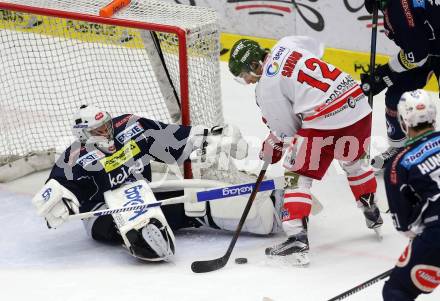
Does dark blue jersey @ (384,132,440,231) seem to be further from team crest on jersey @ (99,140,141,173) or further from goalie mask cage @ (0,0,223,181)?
goalie mask cage @ (0,0,223,181)

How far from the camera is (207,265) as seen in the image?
3.96 meters

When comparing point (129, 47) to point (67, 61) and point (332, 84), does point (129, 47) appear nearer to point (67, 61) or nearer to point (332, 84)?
point (67, 61)

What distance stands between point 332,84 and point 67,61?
1954 millimetres

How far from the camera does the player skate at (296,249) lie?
396cm

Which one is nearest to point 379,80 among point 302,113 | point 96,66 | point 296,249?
point 302,113

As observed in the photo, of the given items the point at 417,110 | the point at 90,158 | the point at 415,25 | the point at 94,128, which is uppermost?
the point at 417,110

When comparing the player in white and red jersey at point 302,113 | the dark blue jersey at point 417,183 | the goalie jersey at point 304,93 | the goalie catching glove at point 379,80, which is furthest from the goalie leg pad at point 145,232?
the goalie catching glove at point 379,80

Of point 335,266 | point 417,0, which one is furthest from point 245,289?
point 417,0

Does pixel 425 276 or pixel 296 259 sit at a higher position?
pixel 425 276

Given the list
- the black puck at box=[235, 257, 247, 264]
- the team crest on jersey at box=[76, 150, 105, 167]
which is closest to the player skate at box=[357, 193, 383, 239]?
the black puck at box=[235, 257, 247, 264]

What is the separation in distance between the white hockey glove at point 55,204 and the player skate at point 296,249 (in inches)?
33.6

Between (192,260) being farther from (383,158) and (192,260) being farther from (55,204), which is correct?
(383,158)

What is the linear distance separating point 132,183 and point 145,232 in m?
0.32

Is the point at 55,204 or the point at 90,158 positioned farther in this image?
the point at 90,158
